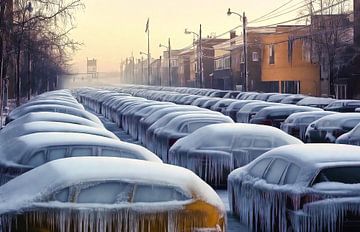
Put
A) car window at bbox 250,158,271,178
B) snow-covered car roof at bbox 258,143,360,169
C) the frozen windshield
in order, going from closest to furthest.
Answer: the frozen windshield, snow-covered car roof at bbox 258,143,360,169, car window at bbox 250,158,271,178

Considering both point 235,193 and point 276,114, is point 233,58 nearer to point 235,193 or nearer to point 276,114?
point 276,114

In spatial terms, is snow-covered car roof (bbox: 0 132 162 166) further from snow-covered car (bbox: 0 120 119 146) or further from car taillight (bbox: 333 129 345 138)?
car taillight (bbox: 333 129 345 138)

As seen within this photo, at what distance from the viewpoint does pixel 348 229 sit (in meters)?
7.40

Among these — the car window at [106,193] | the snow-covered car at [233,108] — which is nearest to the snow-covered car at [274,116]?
the snow-covered car at [233,108]

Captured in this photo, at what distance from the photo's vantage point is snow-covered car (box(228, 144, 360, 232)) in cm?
741

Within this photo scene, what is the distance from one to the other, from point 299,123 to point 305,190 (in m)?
12.2

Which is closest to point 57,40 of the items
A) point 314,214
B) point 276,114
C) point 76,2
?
point 76,2

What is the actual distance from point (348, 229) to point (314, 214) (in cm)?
39

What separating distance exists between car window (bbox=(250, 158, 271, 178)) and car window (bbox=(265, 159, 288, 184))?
0.18 metres

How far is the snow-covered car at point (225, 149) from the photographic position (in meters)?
12.3

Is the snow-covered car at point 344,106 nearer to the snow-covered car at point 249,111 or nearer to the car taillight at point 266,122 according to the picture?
the snow-covered car at point 249,111

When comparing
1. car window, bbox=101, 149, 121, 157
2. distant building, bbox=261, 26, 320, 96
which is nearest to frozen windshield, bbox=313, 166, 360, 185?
car window, bbox=101, 149, 121, 157

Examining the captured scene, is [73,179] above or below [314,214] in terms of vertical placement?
above

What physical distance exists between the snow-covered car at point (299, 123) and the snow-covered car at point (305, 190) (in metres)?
10.4
